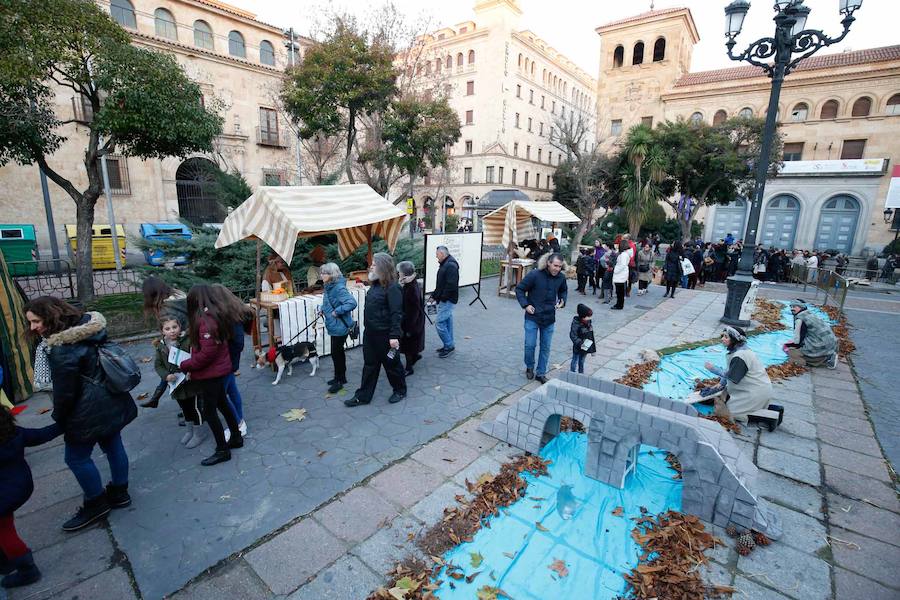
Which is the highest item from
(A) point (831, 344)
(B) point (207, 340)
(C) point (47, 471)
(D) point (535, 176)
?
(D) point (535, 176)

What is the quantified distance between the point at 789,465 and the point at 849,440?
1276 mm

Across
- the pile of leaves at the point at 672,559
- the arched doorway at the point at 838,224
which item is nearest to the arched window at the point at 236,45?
the pile of leaves at the point at 672,559

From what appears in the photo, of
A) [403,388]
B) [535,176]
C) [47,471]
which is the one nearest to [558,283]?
[403,388]

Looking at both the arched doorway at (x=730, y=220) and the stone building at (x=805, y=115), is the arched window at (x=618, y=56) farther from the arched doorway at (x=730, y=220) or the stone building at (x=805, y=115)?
the arched doorway at (x=730, y=220)

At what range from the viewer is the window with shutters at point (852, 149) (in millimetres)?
30362

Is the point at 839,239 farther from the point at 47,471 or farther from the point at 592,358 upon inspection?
Answer: the point at 47,471

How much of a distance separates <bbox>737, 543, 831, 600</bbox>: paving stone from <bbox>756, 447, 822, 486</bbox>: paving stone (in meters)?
1.21

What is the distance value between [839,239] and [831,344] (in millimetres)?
33512

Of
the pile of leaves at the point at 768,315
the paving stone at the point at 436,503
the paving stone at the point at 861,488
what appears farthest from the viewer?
the pile of leaves at the point at 768,315

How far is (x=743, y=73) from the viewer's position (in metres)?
34.3

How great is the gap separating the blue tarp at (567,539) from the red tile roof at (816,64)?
41.0 meters

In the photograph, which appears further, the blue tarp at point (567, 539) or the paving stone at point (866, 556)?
the paving stone at point (866, 556)

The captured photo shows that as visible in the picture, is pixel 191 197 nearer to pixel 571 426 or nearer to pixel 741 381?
pixel 571 426

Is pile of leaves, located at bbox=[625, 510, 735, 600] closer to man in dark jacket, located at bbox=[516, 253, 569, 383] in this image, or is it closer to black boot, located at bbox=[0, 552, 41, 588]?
man in dark jacket, located at bbox=[516, 253, 569, 383]
